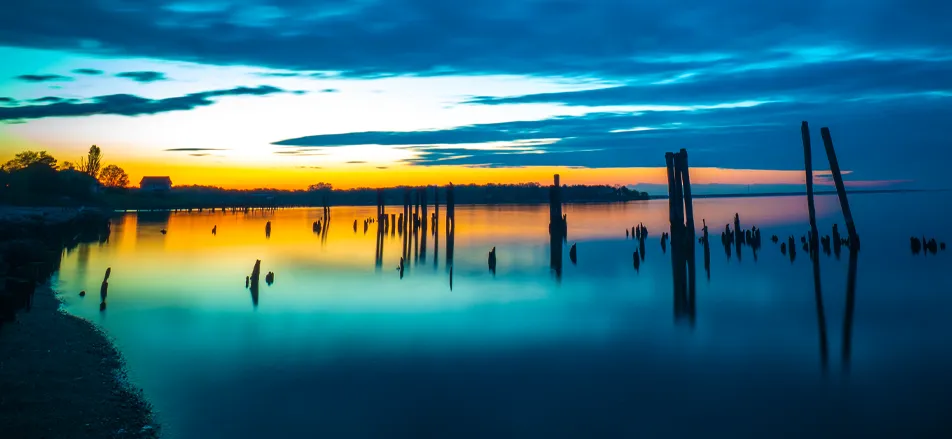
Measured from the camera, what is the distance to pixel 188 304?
1898 cm

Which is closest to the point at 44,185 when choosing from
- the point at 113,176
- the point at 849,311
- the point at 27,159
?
the point at 27,159

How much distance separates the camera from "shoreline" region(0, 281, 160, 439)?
25.3 feet

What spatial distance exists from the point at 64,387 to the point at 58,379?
420 millimetres

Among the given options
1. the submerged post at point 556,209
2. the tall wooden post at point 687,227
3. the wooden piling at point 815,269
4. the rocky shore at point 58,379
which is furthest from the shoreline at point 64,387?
the submerged post at point 556,209

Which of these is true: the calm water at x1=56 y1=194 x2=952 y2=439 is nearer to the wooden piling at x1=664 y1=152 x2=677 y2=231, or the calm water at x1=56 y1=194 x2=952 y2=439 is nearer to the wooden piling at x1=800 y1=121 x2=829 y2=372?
the wooden piling at x1=800 y1=121 x2=829 y2=372

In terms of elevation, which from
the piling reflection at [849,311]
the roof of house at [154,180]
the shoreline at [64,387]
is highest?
the roof of house at [154,180]

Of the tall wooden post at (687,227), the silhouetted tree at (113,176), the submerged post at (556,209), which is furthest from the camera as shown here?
the silhouetted tree at (113,176)

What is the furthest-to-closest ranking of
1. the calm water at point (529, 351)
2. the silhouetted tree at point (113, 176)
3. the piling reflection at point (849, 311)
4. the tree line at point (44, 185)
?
the silhouetted tree at point (113, 176) → the tree line at point (44, 185) → the piling reflection at point (849, 311) → the calm water at point (529, 351)

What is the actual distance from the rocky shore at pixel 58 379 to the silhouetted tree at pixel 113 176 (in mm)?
116161

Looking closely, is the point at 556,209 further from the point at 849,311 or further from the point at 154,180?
the point at 154,180

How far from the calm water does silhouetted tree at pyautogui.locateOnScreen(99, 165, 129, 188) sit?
104 metres

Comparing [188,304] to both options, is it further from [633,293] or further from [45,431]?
[633,293]

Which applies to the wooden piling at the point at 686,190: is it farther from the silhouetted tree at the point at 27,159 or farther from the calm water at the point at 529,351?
the silhouetted tree at the point at 27,159

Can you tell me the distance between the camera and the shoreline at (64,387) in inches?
304
